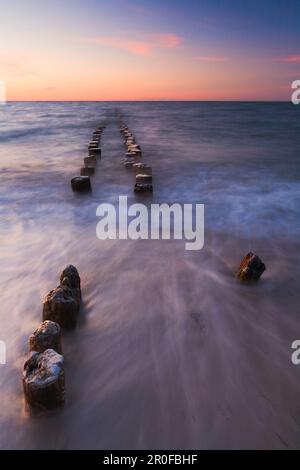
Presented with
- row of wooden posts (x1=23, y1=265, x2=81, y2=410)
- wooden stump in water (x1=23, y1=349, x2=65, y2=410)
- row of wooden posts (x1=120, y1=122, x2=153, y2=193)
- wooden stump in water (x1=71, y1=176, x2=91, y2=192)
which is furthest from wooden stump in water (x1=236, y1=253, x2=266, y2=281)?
wooden stump in water (x1=71, y1=176, x2=91, y2=192)

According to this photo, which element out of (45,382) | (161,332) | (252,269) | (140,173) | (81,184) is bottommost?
(161,332)

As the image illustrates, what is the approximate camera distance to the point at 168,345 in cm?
278

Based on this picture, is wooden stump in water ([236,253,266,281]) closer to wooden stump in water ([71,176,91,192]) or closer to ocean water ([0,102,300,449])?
ocean water ([0,102,300,449])

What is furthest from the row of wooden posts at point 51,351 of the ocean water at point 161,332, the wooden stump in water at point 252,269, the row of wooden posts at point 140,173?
the row of wooden posts at point 140,173

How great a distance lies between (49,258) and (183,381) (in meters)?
2.53

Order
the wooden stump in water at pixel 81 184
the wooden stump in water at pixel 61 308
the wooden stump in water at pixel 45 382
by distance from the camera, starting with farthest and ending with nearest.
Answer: the wooden stump in water at pixel 81 184, the wooden stump in water at pixel 61 308, the wooden stump in water at pixel 45 382

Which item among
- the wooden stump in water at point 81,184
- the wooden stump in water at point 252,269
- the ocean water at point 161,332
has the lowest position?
the ocean water at point 161,332

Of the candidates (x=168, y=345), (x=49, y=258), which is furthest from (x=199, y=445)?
(x=49, y=258)

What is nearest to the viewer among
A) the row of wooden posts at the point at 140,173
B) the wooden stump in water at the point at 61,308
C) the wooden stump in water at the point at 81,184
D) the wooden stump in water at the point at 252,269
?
the wooden stump in water at the point at 61,308

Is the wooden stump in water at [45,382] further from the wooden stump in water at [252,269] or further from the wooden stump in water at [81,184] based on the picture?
the wooden stump in water at [81,184]

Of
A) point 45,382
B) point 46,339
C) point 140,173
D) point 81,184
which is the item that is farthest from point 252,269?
point 140,173

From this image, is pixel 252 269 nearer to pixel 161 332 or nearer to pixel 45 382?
pixel 161 332

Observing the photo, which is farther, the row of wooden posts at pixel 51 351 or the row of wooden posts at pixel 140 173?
the row of wooden posts at pixel 140 173
